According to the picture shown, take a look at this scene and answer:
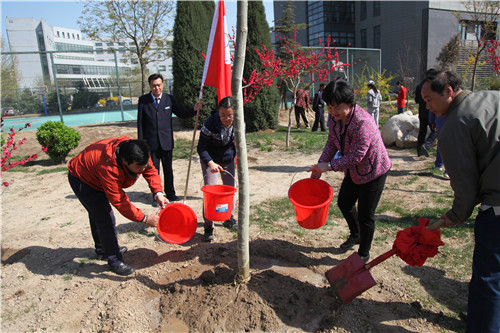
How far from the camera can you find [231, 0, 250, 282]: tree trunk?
225cm

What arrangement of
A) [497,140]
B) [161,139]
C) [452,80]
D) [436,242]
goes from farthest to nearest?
[161,139] < [436,242] < [452,80] < [497,140]

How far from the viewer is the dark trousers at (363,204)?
2914 mm

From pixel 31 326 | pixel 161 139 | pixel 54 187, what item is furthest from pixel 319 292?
pixel 54 187

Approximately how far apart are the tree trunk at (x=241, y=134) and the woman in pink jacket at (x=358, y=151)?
0.70 meters

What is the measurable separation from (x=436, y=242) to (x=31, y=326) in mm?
3101

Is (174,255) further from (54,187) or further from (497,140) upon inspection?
(54,187)

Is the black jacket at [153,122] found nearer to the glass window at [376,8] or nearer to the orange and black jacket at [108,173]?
the orange and black jacket at [108,173]

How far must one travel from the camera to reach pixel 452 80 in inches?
77.2

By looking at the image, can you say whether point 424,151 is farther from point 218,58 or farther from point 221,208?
point 221,208

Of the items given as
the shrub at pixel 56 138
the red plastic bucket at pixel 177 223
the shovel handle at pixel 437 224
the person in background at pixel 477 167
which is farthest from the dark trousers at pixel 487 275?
the shrub at pixel 56 138

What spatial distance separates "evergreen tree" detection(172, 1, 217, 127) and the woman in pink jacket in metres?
8.87

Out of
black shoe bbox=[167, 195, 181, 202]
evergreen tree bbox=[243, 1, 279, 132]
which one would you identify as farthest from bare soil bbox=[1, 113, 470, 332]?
evergreen tree bbox=[243, 1, 279, 132]

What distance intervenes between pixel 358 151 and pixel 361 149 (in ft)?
0.10

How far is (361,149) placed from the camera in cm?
274
